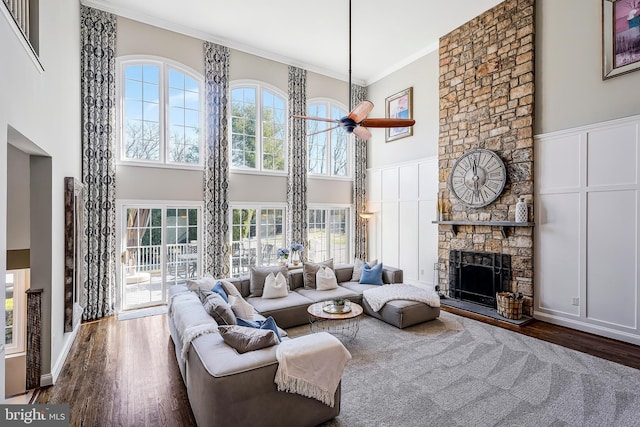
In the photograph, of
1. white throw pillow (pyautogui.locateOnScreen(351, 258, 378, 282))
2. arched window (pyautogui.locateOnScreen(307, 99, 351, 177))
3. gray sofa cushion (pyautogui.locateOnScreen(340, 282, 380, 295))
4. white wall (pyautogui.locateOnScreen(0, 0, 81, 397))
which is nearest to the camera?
white wall (pyautogui.locateOnScreen(0, 0, 81, 397))

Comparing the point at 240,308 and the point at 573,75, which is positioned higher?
the point at 573,75

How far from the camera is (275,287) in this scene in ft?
17.1

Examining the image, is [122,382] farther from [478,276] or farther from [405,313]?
[478,276]

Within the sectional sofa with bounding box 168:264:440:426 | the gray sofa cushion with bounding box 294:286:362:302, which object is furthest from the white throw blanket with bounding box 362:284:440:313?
the sectional sofa with bounding box 168:264:440:426

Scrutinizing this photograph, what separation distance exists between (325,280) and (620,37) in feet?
18.8

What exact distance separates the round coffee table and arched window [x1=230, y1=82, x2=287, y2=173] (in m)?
3.92

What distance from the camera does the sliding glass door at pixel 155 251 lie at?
583 centimetres

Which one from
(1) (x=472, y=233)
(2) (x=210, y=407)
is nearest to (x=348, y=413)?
(2) (x=210, y=407)

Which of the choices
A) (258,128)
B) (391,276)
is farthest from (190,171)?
(391,276)

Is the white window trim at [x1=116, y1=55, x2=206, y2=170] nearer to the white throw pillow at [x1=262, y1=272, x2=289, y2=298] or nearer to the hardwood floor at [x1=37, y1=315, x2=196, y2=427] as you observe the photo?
the white throw pillow at [x1=262, y1=272, x2=289, y2=298]

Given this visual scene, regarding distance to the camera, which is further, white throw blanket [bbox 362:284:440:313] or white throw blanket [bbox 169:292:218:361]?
white throw blanket [bbox 362:284:440:313]

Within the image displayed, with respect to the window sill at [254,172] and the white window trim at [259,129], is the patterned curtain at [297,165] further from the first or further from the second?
the window sill at [254,172]

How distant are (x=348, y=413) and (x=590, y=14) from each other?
6329 mm

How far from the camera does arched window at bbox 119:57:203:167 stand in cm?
587
